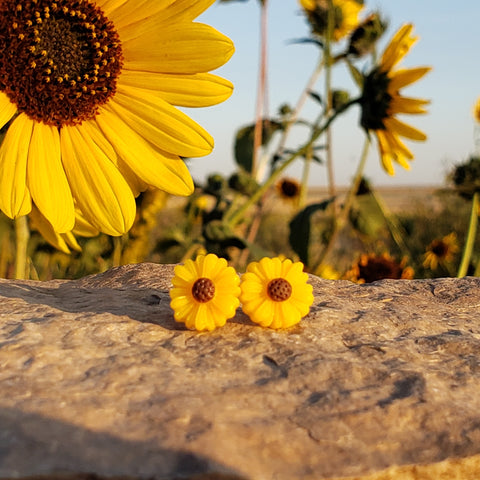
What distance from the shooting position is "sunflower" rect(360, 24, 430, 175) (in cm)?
193

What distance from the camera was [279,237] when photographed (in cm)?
580

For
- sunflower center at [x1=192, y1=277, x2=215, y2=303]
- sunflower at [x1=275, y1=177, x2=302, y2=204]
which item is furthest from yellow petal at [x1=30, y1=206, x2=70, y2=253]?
sunflower at [x1=275, y1=177, x2=302, y2=204]

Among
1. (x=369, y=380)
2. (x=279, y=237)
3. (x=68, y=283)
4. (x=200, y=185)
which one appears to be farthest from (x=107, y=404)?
(x=279, y=237)

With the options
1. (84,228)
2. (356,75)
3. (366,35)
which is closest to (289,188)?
(366,35)

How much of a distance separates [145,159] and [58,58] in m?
0.25

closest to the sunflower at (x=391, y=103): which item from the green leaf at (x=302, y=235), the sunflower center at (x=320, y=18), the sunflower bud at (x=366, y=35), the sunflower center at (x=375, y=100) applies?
the sunflower center at (x=375, y=100)

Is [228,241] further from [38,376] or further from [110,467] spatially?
[110,467]

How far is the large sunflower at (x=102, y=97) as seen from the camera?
1340mm

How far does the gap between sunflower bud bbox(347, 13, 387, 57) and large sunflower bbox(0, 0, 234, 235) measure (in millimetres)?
1199

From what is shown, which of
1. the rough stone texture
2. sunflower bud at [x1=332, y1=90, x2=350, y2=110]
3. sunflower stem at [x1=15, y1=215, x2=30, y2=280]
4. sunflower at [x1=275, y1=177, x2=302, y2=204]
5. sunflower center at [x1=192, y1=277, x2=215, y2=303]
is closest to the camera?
the rough stone texture

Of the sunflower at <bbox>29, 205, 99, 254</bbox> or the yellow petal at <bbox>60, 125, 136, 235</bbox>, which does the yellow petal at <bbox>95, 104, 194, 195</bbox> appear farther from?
the sunflower at <bbox>29, 205, 99, 254</bbox>

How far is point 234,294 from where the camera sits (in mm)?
1146

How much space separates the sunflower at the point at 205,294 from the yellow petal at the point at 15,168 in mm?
344

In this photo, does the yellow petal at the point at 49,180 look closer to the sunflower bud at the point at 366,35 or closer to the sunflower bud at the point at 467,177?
the sunflower bud at the point at 366,35
